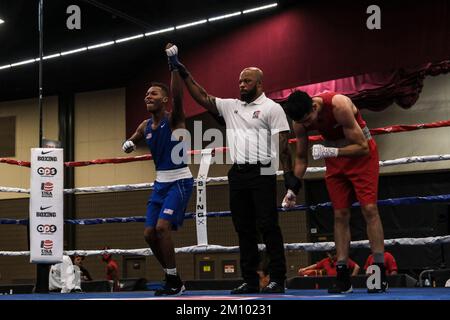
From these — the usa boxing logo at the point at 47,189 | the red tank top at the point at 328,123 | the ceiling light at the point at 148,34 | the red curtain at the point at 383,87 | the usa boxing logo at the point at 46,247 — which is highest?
the ceiling light at the point at 148,34

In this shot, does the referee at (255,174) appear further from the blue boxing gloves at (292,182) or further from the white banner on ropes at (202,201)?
the white banner on ropes at (202,201)

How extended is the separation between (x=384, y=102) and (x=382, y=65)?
1315mm

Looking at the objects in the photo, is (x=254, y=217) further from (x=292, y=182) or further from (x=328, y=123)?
(x=328, y=123)

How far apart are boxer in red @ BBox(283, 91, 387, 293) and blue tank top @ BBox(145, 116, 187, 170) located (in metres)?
0.70

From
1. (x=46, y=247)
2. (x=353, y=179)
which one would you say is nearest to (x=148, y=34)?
(x=46, y=247)

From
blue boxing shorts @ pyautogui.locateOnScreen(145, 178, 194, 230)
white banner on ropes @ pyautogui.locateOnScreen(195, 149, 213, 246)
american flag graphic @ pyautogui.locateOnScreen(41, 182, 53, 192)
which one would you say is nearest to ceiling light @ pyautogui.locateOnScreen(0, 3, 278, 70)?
white banner on ropes @ pyautogui.locateOnScreen(195, 149, 213, 246)

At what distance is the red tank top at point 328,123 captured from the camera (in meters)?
3.27

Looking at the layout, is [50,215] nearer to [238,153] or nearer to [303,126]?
[238,153]

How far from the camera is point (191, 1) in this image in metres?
7.98

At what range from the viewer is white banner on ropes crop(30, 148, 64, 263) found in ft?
14.3

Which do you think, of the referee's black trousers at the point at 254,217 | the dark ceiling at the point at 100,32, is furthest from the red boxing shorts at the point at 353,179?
the dark ceiling at the point at 100,32

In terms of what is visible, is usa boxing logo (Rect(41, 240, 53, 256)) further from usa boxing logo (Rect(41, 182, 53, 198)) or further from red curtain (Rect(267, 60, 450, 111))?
red curtain (Rect(267, 60, 450, 111))

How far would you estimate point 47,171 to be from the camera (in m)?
4.41

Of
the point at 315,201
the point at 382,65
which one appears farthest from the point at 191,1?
the point at 315,201
